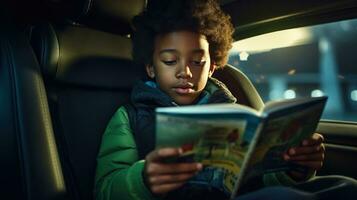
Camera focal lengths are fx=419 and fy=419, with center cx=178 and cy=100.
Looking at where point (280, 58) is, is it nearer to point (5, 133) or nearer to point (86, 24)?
point (86, 24)

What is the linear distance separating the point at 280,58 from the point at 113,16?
928mm

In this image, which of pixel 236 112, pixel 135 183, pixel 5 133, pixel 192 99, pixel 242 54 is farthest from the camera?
pixel 242 54

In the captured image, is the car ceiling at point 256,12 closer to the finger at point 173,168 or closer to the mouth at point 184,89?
the mouth at point 184,89

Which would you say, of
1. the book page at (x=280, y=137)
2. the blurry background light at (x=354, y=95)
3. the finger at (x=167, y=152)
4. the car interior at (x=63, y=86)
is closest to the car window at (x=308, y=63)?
the blurry background light at (x=354, y=95)

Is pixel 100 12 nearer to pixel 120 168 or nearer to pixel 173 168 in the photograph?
pixel 120 168

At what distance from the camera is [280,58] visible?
1.94 m

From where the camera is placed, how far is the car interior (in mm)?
1048

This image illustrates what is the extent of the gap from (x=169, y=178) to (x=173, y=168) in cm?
3

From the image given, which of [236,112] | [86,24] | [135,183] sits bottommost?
[135,183]

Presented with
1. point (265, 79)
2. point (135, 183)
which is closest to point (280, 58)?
point (265, 79)

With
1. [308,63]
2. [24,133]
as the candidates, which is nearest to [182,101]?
[24,133]

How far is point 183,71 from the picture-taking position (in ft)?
3.88

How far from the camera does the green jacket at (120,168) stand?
96 cm

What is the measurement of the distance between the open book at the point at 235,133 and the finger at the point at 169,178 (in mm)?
32
